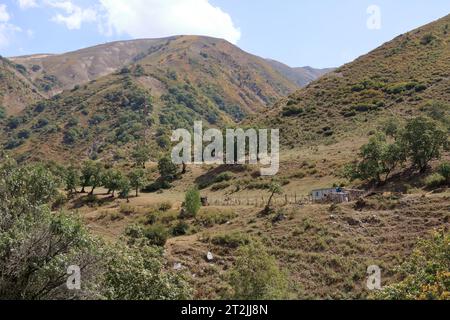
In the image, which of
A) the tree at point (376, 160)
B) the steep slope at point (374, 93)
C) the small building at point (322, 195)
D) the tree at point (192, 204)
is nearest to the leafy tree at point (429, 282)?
the small building at point (322, 195)

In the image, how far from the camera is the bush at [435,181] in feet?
126

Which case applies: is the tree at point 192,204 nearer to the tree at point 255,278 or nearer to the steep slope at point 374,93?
the tree at point 255,278

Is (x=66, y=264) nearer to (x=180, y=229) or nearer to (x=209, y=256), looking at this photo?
(x=209, y=256)

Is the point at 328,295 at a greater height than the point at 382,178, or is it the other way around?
the point at 382,178

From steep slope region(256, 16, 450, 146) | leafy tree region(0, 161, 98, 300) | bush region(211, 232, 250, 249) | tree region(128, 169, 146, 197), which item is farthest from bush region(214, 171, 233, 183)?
leafy tree region(0, 161, 98, 300)

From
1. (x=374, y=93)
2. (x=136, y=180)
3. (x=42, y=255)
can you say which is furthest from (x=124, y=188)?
→ (x=374, y=93)

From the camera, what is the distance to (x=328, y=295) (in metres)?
26.3

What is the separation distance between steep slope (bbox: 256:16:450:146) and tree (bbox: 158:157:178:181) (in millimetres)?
20086

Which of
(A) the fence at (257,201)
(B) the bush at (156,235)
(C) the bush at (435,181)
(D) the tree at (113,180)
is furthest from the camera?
(D) the tree at (113,180)

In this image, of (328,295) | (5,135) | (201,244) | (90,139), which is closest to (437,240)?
(328,295)

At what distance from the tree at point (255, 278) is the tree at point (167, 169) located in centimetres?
4484

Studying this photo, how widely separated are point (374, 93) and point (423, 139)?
43363mm

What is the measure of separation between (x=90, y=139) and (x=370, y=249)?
104563 millimetres
